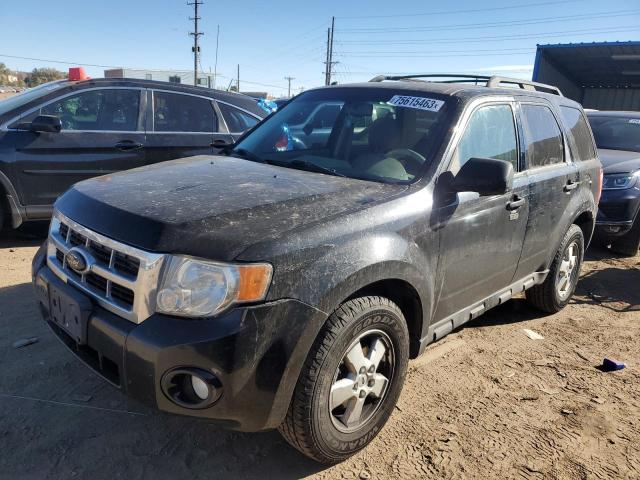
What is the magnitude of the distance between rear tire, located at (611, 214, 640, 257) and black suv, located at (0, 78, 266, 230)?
206 inches

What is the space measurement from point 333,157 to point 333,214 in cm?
102

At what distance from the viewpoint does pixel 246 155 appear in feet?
11.7

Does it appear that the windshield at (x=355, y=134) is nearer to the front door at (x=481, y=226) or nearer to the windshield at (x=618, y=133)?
the front door at (x=481, y=226)

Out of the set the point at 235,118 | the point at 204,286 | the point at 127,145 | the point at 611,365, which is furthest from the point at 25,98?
the point at 611,365

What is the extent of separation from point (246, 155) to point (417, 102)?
119 cm

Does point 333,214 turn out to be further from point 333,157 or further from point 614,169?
point 614,169

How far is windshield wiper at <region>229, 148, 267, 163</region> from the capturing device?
3.46 m

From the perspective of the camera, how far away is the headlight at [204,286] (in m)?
2.02

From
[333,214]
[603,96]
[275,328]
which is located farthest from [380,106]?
[603,96]

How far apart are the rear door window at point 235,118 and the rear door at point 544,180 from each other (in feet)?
12.2

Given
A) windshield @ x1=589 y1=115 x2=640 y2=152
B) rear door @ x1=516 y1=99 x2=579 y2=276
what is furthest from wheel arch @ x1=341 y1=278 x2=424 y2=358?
windshield @ x1=589 y1=115 x2=640 y2=152

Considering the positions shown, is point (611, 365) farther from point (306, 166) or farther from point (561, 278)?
point (306, 166)

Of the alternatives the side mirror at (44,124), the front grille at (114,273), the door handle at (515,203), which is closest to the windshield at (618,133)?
the door handle at (515,203)

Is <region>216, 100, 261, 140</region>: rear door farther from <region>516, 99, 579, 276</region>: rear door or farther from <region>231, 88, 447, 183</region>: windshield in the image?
<region>516, 99, 579, 276</region>: rear door
